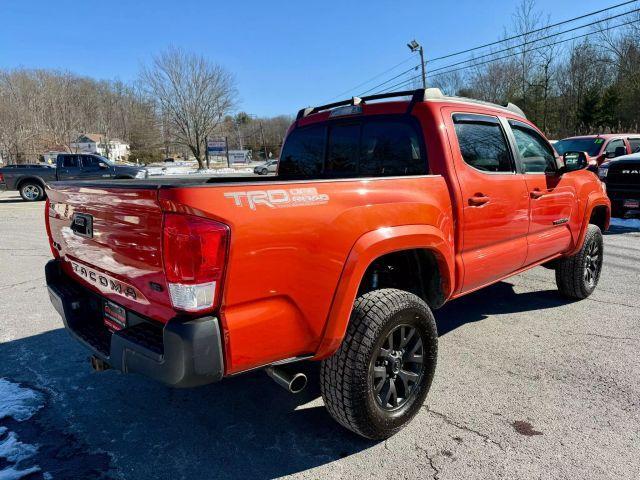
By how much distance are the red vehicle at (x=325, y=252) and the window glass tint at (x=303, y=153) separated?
0.06ft

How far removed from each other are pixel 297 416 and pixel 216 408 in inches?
21.9

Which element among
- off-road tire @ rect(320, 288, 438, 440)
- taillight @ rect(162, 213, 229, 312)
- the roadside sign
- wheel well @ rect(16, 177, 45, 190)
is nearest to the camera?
taillight @ rect(162, 213, 229, 312)

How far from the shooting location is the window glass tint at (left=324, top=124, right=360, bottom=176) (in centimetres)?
347

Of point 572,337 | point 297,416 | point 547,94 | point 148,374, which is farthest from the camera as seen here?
point 547,94

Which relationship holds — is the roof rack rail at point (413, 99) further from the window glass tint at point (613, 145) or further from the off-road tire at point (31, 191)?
the off-road tire at point (31, 191)

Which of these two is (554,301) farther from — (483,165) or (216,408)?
(216,408)

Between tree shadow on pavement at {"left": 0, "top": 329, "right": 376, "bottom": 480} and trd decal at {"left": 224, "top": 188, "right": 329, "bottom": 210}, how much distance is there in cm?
142

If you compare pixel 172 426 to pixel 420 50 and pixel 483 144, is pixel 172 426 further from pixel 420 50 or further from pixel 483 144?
pixel 420 50

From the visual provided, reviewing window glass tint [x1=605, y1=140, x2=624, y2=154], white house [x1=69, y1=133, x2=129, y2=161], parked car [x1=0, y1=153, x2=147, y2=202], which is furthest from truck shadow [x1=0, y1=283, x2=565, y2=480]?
white house [x1=69, y1=133, x2=129, y2=161]

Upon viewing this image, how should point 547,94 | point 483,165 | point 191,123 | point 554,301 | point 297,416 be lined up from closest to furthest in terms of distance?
point 297,416, point 483,165, point 554,301, point 547,94, point 191,123

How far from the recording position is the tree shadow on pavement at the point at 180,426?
92.9 inches

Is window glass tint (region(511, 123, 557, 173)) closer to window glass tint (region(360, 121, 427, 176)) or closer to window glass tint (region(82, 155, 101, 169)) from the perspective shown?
window glass tint (region(360, 121, 427, 176))

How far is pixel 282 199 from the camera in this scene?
2.00 meters

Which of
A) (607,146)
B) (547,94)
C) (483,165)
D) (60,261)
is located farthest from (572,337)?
(547,94)
